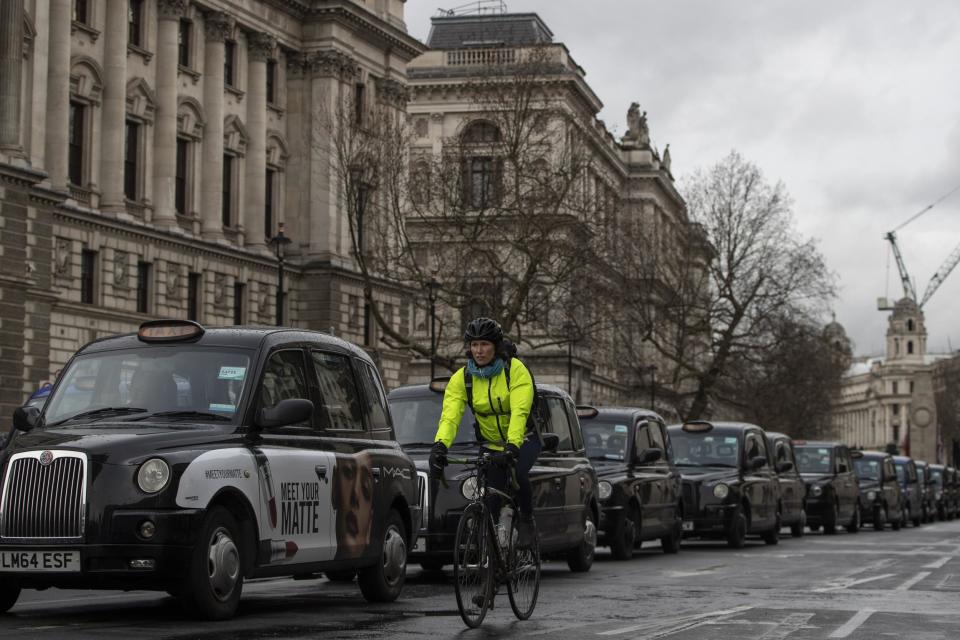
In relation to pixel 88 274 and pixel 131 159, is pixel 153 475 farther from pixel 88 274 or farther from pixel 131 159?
pixel 131 159

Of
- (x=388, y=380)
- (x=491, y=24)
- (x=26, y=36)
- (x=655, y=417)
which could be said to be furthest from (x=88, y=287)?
(x=491, y=24)

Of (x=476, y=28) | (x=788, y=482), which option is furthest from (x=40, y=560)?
(x=476, y=28)

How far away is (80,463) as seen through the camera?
11.6 m

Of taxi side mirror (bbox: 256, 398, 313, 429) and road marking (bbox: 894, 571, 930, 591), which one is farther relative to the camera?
road marking (bbox: 894, 571, 930, 591)

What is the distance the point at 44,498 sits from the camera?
38.1 ft

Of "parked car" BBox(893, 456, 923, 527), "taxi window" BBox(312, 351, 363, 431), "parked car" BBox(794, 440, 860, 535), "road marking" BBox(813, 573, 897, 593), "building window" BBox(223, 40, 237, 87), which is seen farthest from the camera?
"building window" BBox(223, 40, 237, 87)

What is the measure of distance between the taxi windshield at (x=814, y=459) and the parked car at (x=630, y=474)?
45.9ft

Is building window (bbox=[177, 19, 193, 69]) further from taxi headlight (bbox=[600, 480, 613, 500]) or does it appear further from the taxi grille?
the taxi grille

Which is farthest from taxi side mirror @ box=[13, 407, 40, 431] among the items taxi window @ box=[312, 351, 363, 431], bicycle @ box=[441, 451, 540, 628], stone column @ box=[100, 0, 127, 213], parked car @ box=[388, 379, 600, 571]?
stone column @ box=[100, 0, 127, 213]

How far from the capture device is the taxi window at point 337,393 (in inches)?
541

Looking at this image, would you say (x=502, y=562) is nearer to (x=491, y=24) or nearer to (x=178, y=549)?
(x=178, y=549)

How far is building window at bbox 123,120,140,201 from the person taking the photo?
60.5 m

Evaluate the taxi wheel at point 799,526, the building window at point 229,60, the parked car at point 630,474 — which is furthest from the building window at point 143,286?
the parked car at point 630,474

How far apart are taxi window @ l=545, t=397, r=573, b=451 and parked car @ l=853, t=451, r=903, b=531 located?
84.9 feet
